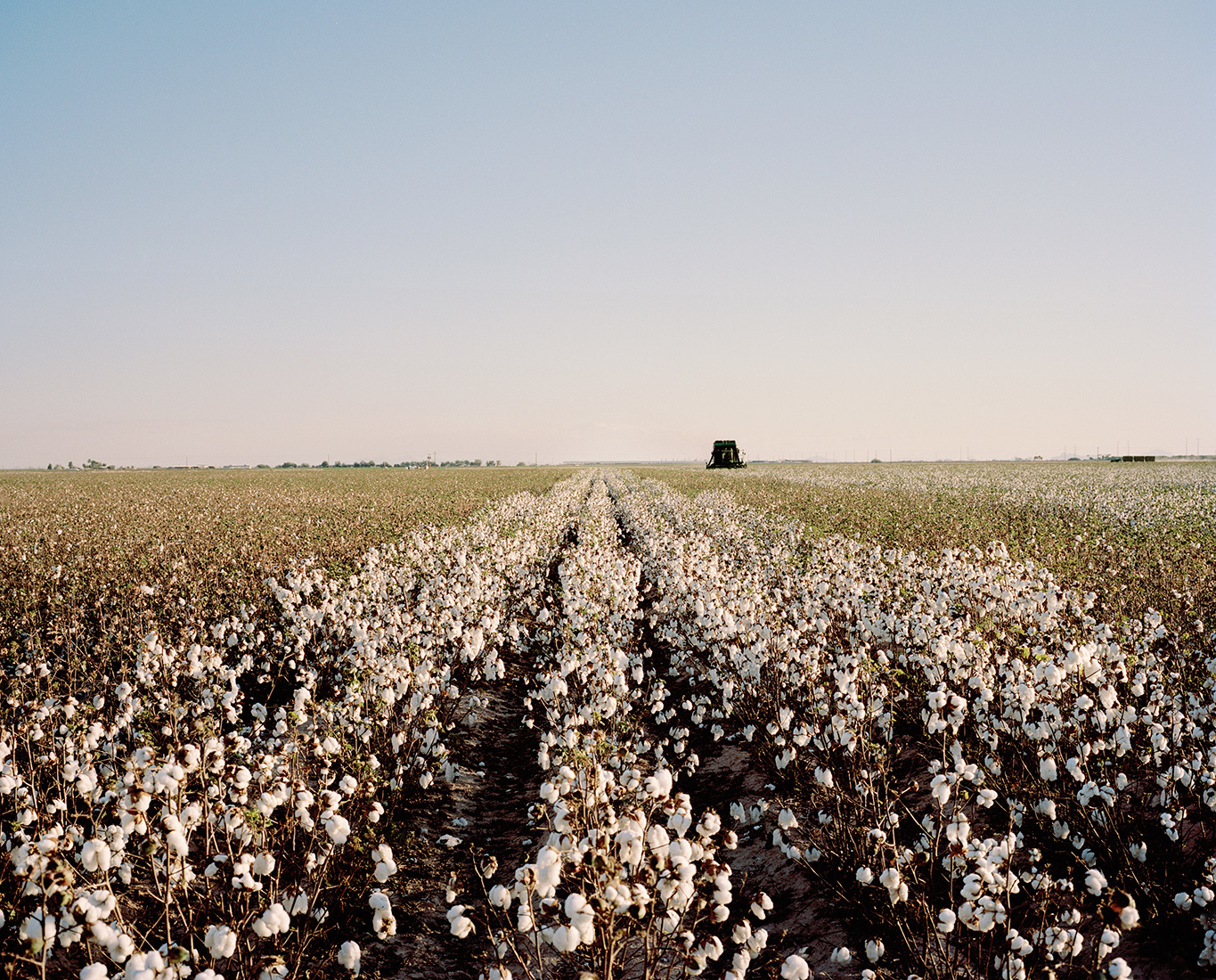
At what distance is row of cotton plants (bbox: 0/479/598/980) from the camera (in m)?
3.24

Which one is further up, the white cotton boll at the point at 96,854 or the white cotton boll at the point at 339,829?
the white cotton boll at the point at 96,854

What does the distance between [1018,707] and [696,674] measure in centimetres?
404

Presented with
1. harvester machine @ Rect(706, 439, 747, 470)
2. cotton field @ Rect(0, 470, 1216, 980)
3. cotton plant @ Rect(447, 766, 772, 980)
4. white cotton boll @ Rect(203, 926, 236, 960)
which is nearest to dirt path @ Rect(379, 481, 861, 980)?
cotton field @ Rect(0, 470, 1216, 980)

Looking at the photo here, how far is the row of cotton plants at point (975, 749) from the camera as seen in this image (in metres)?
3.89

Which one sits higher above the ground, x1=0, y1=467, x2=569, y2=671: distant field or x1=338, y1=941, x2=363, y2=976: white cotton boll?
x1=0, y1=467, x2=569, y2=671: distant field

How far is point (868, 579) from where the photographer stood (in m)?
9.21

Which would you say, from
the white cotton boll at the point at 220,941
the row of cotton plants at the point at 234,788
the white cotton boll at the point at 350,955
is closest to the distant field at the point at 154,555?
the row of cotton plants at the point at 234,788

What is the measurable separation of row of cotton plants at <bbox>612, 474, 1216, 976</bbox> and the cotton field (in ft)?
0.12

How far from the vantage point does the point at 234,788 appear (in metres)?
4.08

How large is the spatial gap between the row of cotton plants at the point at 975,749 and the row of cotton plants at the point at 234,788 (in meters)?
2.72

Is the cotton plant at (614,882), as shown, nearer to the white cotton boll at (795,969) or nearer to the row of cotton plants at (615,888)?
the row of cotton plants at (615,888)

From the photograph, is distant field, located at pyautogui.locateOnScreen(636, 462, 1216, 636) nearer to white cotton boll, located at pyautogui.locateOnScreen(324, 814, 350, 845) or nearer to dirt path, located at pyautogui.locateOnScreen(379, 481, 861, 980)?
dirt path, located at pyautogui.locateOnScreen(379, 481, 861, 980)

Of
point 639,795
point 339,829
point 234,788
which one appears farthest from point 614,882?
point 234,788

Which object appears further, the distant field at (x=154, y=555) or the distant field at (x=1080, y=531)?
the distant field at (x=1080, y=531)
